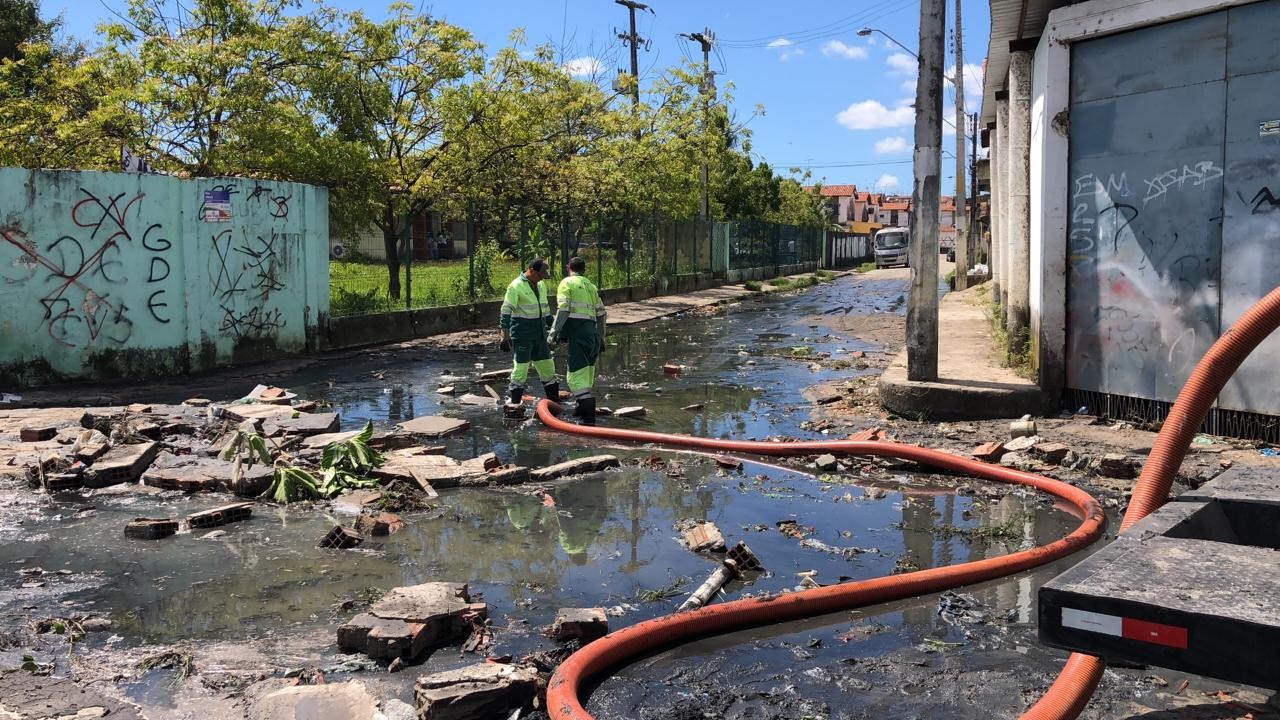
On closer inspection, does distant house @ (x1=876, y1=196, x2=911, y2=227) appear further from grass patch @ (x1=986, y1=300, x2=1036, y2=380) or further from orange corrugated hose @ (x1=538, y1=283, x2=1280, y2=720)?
orange corrugated hose @ (x1=538, y1=283, x2=1280, y2=720)

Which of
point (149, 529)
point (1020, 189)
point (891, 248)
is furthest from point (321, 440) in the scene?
point (891, 248)

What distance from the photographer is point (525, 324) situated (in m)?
9.75

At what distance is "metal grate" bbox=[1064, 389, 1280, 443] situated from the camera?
24.0 ft

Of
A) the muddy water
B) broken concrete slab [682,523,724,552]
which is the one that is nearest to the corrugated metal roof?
the muddy water

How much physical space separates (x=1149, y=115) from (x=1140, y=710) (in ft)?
19.2

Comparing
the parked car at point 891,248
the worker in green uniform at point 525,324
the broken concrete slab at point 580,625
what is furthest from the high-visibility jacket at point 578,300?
the parked car at point 891,248

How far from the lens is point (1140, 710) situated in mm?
3486

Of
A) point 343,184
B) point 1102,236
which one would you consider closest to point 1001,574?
point 1102,236

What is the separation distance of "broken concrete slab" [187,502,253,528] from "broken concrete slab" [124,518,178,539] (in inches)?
5.6

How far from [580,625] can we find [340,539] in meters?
1.98

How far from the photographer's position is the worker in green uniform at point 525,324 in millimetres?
9672

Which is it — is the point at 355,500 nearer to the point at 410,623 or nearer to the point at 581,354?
A: the point at 410,623

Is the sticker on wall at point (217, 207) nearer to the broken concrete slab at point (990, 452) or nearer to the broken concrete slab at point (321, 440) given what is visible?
the broken concrete slab at point (321, 440)

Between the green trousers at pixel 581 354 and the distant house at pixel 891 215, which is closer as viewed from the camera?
the green trousers at pixel 581 354
